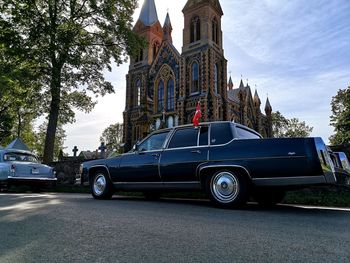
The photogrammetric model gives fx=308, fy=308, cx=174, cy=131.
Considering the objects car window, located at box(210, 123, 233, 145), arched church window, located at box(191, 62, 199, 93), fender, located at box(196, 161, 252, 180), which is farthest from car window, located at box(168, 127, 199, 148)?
arched church window, located at box(191, 62, 199, 93)

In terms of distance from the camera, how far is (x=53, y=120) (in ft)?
59.7

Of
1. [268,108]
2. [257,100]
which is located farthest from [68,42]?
[268,108]

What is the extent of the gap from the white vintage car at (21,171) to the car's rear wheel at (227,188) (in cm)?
842

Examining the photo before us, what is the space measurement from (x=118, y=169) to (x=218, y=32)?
37.1m

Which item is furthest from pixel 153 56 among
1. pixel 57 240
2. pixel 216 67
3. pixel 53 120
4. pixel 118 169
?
pixel 57 240

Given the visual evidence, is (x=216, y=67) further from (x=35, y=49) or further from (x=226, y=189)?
(x=226, y=189)

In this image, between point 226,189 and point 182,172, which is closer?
point 226,189

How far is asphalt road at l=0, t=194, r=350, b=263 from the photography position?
254 centimetres

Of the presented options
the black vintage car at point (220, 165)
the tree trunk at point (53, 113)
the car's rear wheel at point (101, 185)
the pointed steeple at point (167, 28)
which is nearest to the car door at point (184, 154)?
the black vintage car at point (220, 165)

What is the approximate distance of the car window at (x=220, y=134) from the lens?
581cm

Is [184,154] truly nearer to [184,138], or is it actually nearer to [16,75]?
[184,138]

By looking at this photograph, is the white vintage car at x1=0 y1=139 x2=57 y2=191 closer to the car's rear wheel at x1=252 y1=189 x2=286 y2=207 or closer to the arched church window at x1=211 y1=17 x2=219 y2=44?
Result: the car's rear wheel at x1=252 y1=189 x2=286 y2=207

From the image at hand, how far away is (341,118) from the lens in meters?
35.1

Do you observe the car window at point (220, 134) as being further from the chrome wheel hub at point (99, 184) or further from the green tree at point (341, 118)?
the green tree at point (341, 118)
